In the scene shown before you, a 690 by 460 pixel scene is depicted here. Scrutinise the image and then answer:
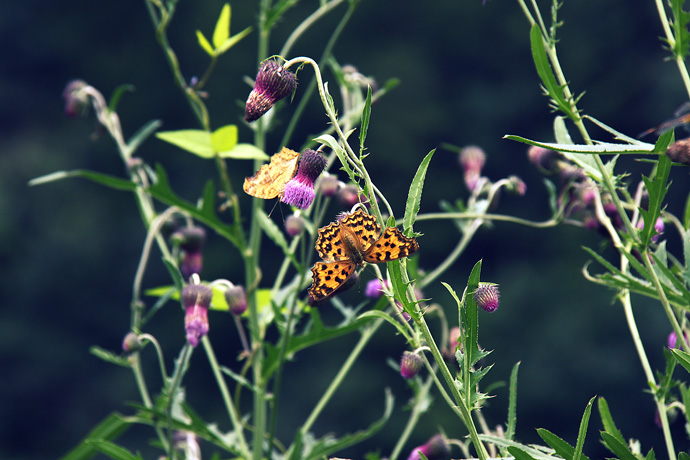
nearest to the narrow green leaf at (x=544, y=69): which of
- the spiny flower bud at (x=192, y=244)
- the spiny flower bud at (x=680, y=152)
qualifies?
the spiny flower bud at (x=680, y=152)

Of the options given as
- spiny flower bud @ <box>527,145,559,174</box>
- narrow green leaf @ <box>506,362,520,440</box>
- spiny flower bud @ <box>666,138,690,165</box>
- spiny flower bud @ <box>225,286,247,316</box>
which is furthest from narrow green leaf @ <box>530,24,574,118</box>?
spiny flower bud @ <box>225,286,247,316</box>

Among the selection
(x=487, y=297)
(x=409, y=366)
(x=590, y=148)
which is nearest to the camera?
(x=590, y=148)

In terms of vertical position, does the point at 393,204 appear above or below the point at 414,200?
below

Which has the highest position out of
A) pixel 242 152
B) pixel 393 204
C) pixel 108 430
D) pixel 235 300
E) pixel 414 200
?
pixel 414 200

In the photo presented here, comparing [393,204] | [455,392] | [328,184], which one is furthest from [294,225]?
[393,204]

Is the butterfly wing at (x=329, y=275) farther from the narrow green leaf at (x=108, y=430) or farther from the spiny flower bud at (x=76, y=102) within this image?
the spiny flower bud at (x=76, y=102)

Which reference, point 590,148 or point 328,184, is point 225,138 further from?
point 590,148

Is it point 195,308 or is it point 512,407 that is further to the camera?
point 195,308
